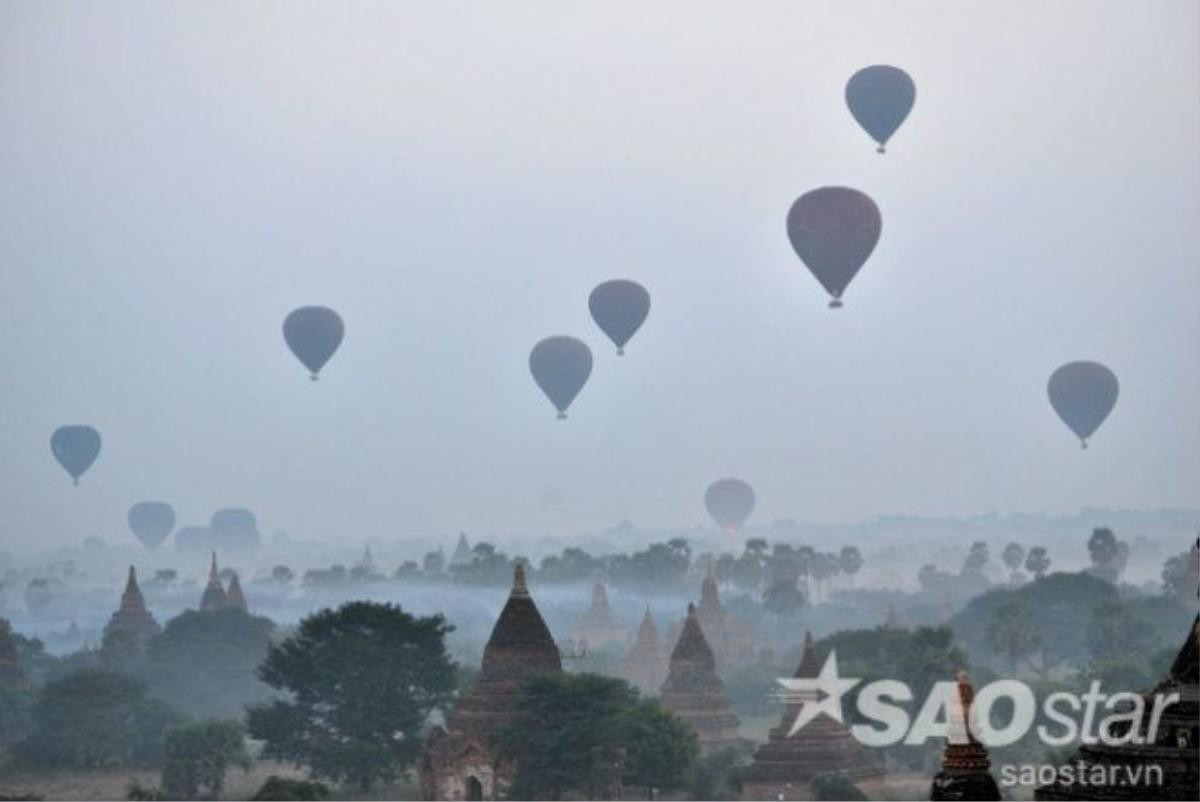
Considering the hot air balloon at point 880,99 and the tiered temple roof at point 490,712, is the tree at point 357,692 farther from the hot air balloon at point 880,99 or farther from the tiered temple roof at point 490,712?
the hot air balloon at point 880,99

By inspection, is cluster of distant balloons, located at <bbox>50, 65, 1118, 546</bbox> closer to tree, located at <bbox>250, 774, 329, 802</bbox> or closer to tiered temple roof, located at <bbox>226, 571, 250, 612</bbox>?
tiered temple roof, located at <bbox>226, 571, 250, 612</bbox>

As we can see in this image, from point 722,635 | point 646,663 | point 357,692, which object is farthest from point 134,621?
point 357,692

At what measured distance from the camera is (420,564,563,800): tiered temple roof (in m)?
61.6

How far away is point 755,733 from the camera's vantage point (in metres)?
113

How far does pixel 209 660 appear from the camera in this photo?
125250 mm

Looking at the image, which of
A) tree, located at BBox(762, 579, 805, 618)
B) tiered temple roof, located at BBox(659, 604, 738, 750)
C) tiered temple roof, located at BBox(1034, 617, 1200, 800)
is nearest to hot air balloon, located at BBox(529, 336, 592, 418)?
tiered temple roof, located at BBox(659, 604, 738, 750)

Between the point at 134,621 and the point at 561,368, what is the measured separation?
26600 mm

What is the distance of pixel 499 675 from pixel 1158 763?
125 ft

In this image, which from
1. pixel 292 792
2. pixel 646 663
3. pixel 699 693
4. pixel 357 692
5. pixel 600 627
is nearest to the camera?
pixel 292 792

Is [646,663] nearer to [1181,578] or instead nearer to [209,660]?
[209,660]

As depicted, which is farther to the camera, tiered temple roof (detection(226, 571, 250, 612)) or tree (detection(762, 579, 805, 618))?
tree (detection(762, 579, 805, 618))

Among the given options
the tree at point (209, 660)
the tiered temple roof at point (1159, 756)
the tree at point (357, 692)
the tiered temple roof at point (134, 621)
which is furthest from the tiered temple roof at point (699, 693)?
the tiered temple roof at point (1159, 756)

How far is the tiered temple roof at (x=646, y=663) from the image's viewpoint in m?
126

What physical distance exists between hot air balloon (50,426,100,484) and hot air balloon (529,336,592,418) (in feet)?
182
